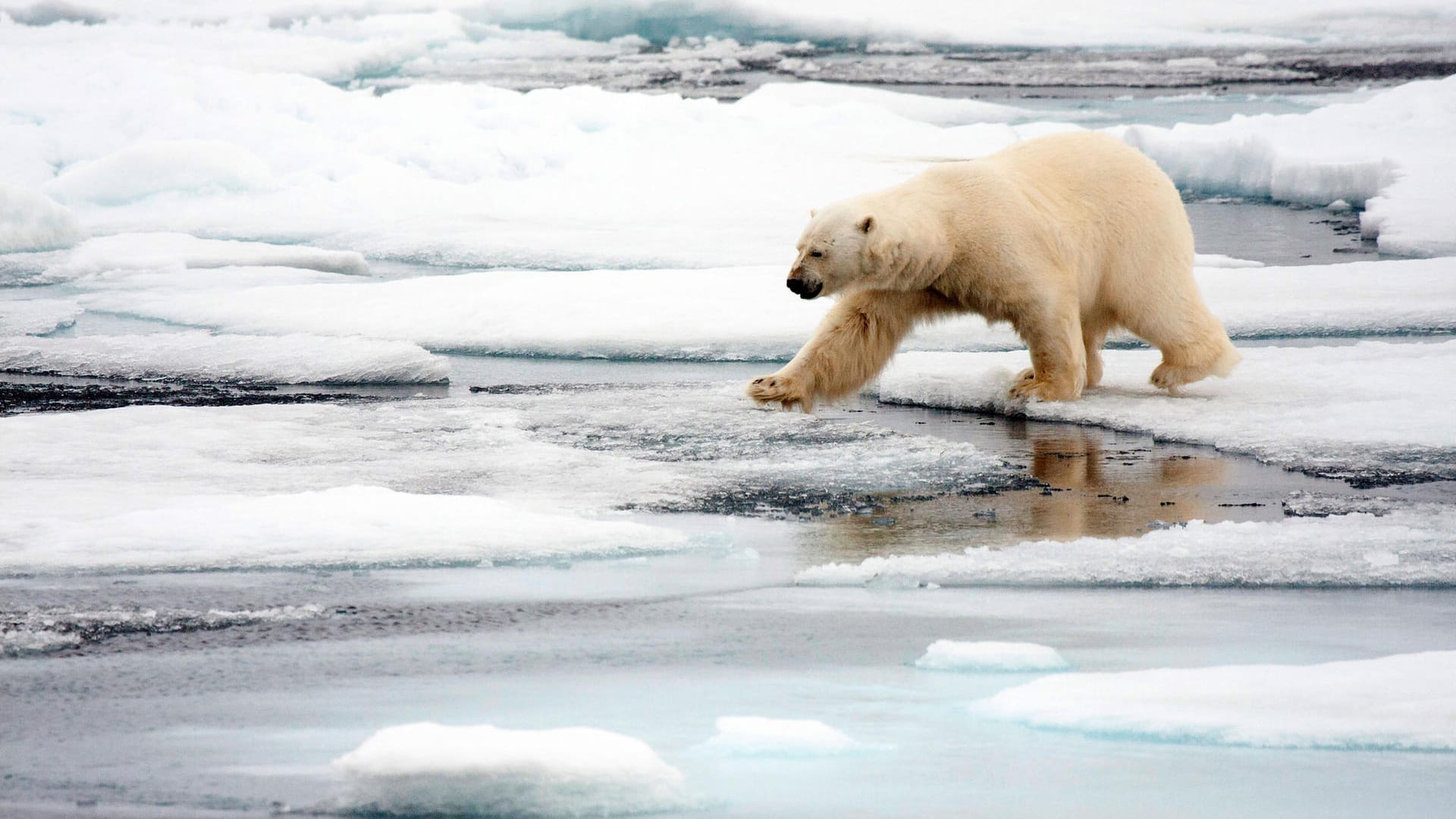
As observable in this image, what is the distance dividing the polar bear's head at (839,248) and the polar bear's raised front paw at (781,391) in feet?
1.27

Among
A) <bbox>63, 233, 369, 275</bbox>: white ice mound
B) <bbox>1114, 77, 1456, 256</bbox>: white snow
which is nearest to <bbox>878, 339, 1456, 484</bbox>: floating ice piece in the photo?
<bbox>63, 233, 369, 275</bbox>: white ice mound

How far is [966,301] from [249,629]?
2.93 m

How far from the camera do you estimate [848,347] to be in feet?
16.4

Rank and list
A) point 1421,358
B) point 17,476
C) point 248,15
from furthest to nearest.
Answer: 1. point 248,15
2. point 1421,358
3. point 17,476

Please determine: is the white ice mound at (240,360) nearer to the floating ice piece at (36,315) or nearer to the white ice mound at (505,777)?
the floating ice piece at (36,315)

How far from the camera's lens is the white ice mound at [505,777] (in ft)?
5.69

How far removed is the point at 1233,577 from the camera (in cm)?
288

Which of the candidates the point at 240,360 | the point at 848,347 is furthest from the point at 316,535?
the point at 240,360

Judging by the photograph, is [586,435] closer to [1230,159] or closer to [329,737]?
[329,737]

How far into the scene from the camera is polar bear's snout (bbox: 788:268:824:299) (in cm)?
462

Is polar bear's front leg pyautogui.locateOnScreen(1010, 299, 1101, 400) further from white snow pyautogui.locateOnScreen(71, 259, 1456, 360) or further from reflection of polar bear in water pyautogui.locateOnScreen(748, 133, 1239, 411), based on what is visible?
white snow pyautogui.locateOnScreen(71, 259, 1456, 360)

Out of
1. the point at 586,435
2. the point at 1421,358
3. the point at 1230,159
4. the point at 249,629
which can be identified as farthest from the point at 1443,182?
the point at 249,629

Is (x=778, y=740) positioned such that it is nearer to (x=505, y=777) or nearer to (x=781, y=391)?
(x=505, y=777)

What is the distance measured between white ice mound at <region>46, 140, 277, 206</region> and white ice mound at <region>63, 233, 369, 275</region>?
7.77 ft
